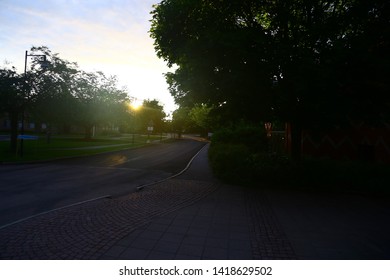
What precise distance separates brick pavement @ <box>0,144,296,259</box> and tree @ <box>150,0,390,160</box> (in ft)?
14.1

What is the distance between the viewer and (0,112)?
20.2 m

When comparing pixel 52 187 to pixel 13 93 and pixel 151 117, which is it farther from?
pixel 151 117

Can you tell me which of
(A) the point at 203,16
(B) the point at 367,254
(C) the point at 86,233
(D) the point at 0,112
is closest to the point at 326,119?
(B) the point at 367,254

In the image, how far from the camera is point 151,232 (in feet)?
18.7

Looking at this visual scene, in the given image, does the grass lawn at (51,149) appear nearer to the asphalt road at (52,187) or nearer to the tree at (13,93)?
the tree at (13,93)

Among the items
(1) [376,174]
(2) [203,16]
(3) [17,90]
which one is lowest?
(1) [376,174]

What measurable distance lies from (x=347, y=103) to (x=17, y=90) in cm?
2162

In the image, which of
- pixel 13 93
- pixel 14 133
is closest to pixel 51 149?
pixel 14 133

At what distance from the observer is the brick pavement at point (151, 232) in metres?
4.77

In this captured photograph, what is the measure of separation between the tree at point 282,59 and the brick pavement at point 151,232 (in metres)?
4.30

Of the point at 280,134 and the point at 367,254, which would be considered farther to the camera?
the point at 280,134

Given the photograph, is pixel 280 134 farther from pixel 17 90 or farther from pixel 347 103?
pixel 17 90

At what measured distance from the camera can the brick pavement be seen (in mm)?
4766
